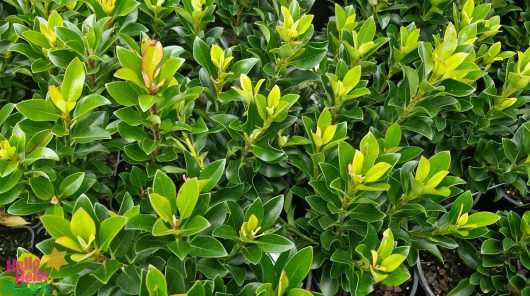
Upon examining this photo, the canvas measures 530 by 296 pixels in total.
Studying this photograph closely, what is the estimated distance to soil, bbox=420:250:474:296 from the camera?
7.13 ft

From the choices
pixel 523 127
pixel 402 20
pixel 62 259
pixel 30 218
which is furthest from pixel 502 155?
pixel 30 218

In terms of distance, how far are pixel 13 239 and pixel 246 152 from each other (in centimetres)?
120

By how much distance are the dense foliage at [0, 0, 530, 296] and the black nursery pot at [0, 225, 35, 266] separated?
1.9 inches

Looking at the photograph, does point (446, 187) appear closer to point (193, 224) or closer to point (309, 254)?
point (309, 254)

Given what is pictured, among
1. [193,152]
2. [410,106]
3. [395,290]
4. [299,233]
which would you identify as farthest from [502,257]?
[193,152]

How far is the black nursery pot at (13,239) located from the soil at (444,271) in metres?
1.80

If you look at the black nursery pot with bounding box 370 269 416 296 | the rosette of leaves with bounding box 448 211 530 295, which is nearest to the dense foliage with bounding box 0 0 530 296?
the rosette of leaves with bounding box 448 211 530 295

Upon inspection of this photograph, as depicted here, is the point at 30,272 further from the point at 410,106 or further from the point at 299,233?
the point at 410,106

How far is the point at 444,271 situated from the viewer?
7.29 ft

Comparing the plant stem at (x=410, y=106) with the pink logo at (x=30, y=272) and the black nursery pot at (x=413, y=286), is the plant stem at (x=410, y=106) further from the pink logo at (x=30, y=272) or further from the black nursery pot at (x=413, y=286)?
the pink logo at (x=30, y=272)

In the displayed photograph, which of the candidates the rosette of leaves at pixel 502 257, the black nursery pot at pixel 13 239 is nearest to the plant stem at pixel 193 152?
the black nursery pot at pixel 13 239

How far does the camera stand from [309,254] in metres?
1.31

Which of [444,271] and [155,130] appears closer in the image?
[155,130]

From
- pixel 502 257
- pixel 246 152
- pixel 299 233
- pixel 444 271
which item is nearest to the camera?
pixel 246 152
